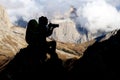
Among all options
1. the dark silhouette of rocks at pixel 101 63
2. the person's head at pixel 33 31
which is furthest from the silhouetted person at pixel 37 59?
the dark silhouette of rocks at pixel 101 63

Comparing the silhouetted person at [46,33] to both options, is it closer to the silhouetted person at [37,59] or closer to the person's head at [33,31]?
the silhouetted person at [37,59]

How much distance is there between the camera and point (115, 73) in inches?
1022

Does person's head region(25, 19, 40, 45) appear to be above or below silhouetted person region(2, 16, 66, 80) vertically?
above

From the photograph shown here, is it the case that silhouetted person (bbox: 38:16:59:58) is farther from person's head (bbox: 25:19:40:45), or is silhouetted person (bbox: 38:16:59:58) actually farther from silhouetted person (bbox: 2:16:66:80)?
person's head (bbox: 25:19:40:45)

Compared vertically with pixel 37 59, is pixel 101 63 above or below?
below

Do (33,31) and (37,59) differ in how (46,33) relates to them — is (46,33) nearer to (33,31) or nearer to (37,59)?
(33,31)

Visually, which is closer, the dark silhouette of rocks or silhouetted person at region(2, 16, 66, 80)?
the dark silhouette of rocks

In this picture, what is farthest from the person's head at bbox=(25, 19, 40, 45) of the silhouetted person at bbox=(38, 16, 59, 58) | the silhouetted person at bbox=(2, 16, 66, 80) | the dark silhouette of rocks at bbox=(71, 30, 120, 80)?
the dark silhouette of rocks at bbox=(71, 30, 120, 80)

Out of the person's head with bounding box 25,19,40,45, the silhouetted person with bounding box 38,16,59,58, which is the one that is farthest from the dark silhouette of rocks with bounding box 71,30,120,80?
the person's head with bounding box 25,19,40,45

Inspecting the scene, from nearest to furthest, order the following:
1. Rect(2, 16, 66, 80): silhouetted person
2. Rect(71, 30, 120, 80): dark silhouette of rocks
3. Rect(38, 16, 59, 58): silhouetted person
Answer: Rect(71, 30, 120, 80): dark silhouette of rocks, Rect(38, 16, 59, 58): silhouetted person, Rect(2, 16, 66, 80): silhouetted person

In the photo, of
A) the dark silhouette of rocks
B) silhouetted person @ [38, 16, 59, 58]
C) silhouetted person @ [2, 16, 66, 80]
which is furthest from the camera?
silhouetted person @ [2, 16, 66, 80]

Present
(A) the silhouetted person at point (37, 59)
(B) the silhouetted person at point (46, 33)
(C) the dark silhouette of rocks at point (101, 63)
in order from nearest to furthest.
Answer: (C) the dark silhouette of rocks at point (101, 63)
(B) the silhouetted person at point (46, 33)
(A) the silhouetted person at point (37, 59)

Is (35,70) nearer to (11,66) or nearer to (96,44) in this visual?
(11,66)

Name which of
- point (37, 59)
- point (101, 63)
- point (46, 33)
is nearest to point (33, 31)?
point (46, 33)
